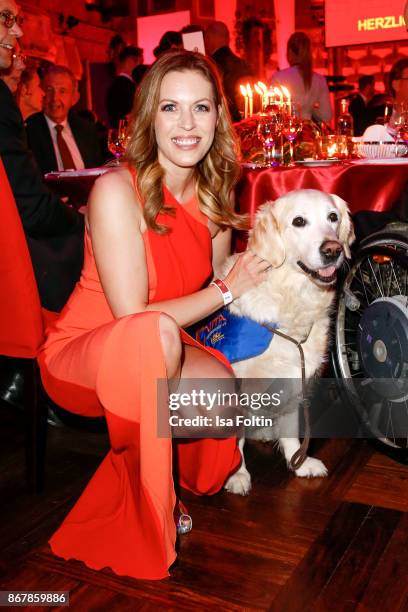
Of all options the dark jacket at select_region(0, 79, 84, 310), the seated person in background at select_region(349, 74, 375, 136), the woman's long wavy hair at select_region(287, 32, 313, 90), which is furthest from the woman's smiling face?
the seated person in background at select_region(349, 74, 375, 136)

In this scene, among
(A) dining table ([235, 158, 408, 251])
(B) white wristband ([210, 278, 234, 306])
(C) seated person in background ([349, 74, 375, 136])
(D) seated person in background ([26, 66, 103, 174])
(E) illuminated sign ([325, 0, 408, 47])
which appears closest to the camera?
(B) white wristband ([210, 278, 234, 306])

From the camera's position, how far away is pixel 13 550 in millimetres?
1808

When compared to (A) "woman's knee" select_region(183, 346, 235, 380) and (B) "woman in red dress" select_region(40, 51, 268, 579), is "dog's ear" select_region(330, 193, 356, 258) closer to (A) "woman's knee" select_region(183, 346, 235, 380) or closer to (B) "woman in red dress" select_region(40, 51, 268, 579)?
(B) "woman in red dress" select_region(40, 51, 268, 579)

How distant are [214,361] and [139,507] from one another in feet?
1.54

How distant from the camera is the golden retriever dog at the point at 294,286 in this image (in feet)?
6.86

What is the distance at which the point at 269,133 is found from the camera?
2684 mm

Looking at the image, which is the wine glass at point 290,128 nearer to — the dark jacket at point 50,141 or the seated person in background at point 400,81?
the seated person in background at point 400,81

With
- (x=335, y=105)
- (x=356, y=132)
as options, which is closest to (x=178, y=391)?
(x=356, y=132)

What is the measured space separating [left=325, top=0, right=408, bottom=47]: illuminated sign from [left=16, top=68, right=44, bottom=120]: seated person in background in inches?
214

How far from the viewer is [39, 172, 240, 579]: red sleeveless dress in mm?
1626

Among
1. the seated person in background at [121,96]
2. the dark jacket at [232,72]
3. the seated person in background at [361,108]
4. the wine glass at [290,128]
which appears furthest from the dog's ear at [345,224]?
the seated person in background at [361,108]

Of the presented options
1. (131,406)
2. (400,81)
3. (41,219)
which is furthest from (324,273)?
(400,81)

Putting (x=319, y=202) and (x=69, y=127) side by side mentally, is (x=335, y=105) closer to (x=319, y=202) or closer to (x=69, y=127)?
(x=69, y=127)

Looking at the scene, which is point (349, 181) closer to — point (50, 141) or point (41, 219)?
point (41, 219)
